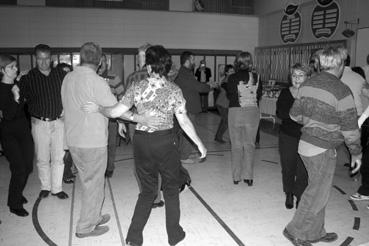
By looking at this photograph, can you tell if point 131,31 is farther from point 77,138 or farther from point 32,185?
point 77,138

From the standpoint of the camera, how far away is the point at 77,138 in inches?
114

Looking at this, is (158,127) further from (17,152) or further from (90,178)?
(17,152)

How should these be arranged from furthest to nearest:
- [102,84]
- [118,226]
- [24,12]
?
[24,12] < [118,226] < [102,84]

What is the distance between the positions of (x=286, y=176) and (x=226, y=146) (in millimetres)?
3189

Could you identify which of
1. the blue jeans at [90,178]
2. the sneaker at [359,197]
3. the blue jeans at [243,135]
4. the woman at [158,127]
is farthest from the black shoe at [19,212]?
the sneaker at [359,197]

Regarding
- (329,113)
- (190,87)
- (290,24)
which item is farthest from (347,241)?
(290,24)

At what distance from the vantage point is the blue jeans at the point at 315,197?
2.73 metres

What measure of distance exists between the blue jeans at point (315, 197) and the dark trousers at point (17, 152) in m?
2.73

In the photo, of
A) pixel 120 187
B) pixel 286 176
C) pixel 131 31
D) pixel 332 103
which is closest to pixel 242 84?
pixel 286 176

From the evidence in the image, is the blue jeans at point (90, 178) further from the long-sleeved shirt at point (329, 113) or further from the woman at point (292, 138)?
the woman at point (292, 138)

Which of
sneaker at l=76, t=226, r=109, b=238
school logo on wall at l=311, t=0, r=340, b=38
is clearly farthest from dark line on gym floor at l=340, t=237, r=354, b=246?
school logo on wall at l=311, t=0, r=340, b=38

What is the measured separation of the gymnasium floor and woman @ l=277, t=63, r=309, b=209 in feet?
1.20

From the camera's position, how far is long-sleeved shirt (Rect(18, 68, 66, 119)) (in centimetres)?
361

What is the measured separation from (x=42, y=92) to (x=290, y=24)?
8.90 m
